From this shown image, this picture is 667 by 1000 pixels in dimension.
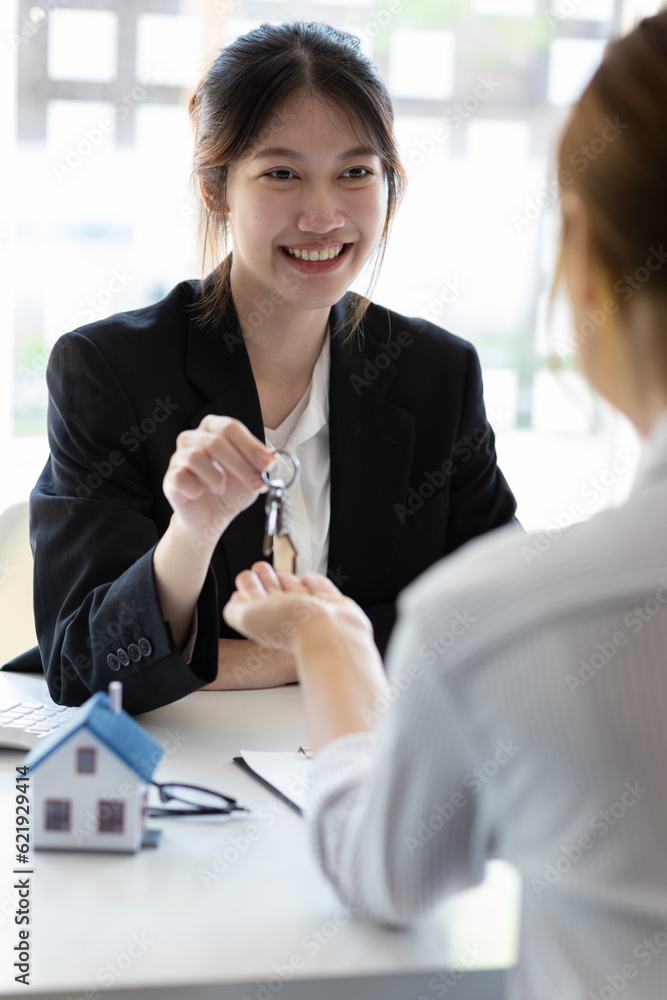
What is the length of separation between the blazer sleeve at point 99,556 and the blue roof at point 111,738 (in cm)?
33

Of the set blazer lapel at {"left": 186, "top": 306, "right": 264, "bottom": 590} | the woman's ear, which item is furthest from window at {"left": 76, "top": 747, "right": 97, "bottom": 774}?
the woman's ear

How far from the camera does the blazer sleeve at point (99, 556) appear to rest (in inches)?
53.3

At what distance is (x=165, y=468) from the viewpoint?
5.44 feet

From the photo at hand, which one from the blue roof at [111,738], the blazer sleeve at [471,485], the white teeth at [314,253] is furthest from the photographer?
the blazer sleeve at [471,485]

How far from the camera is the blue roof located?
953mm

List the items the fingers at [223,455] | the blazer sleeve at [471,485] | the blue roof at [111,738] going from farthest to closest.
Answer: the blazer sleeve at [471,485], the fingers at [223,455], the blue roof at [111,738]

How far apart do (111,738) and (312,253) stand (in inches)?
40.1

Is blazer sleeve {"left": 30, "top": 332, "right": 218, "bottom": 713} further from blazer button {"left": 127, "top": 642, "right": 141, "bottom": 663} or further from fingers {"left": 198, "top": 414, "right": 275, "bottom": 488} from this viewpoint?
Answer: fingers {"left": 198, "top": 414, "right": 275, "bottom": 488}

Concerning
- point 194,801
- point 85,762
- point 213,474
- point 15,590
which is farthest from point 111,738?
point 15,590

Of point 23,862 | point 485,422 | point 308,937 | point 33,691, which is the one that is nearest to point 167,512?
point 33,691

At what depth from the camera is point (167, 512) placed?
1669mm

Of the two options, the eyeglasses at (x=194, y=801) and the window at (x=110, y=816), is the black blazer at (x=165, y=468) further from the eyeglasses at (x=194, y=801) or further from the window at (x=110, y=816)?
the window at (x=110, y=816)

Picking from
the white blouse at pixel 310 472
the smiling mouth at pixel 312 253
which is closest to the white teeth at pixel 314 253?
the smiling mouth at pixel 312 253

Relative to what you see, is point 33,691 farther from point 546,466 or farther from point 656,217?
point 546,466
